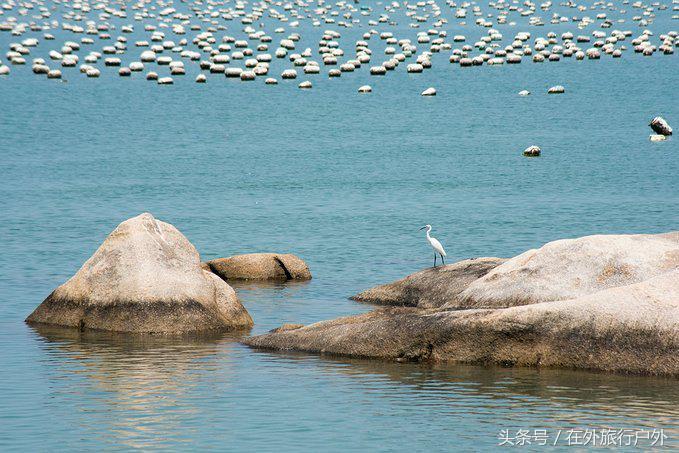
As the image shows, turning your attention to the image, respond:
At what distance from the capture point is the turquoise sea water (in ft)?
74.1

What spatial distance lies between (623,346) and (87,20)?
174990mm

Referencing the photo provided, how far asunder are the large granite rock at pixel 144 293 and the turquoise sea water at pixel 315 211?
86 cm

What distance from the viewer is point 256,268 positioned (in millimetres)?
38500

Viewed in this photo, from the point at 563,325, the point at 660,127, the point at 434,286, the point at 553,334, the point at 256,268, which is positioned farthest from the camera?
the point at 660,127

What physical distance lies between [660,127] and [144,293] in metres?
61.8

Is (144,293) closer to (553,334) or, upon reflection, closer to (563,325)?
(553,334)

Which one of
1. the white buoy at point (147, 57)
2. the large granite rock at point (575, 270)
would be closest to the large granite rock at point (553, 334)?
the large granite rock at point (575, 270)

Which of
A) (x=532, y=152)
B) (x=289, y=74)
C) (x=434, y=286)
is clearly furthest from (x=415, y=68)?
(x=434, y=286)

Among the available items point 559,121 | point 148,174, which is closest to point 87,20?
point 559,121

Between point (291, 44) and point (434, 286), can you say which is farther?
point (291, 44)

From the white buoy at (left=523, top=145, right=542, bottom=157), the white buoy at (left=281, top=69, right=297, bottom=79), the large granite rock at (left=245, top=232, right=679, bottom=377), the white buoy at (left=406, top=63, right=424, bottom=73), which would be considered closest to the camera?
the large granite rock at (left=245, top=232, right=679, bottom=377)

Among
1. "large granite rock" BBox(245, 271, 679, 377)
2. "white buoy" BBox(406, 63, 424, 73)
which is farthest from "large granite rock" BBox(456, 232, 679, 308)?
"white buoy" BBox(406, 63, 424, 73)

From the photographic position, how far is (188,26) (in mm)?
185625

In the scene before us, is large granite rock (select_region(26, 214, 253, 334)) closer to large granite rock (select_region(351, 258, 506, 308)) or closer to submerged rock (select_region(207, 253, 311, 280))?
large granite rock (select_region(351, 258, 506, 308))
